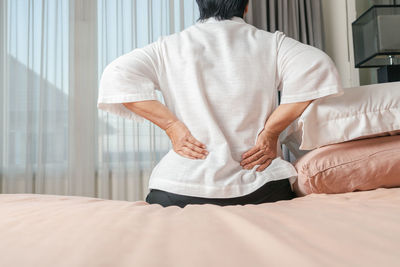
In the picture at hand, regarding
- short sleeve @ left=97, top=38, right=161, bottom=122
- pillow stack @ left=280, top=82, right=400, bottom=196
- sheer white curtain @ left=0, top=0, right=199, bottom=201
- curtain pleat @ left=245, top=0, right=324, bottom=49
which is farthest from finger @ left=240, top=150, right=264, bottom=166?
curtain pleat @ left=245, top=0, right=324, bottom=49

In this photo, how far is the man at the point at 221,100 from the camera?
0.95m

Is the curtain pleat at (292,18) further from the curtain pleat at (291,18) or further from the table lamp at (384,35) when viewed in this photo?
the table lamp at (384,35)

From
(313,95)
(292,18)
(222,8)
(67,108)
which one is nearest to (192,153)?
(313,95)

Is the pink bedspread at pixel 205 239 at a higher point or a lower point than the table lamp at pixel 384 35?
lower

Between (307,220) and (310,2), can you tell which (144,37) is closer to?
(310,2)

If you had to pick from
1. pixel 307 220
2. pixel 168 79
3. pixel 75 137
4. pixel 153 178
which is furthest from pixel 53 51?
pixel 307 220

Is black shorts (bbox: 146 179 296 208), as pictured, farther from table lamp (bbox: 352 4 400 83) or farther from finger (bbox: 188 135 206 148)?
table lamp (bbox: 352 4 400 83)

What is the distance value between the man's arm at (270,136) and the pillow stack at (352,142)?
0.08 m

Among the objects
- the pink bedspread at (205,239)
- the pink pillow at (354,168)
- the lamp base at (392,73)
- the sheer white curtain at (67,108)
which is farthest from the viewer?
the sheer white curtain at (67,108)

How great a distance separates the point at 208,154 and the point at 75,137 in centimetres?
190

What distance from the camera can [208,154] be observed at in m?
0.99

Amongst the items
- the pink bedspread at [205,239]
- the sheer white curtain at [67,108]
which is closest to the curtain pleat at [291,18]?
the sheer white curtain at [67,108]

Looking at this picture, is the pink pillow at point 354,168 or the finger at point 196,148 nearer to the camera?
the pink pillow at point 354,168

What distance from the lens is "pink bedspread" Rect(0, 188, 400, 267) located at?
275mm
